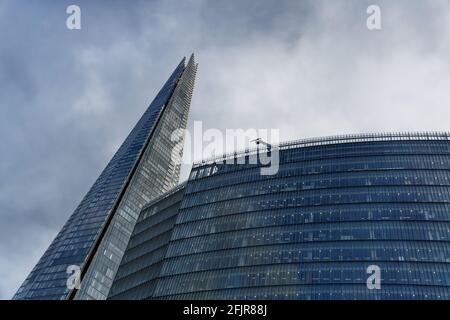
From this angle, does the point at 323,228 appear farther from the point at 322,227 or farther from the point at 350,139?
the point at 350,139

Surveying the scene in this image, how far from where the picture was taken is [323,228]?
107 metres

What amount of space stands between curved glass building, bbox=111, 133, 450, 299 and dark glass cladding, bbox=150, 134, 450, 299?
0.23 metres

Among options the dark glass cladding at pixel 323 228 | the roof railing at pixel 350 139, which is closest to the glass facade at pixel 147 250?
the dark glass cladding at pixel 323 228

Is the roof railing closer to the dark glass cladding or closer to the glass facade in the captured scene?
the dark glass cladding

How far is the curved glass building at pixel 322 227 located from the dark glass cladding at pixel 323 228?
0.76ft

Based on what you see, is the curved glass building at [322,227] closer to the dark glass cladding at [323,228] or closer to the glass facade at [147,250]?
the dark glass cladding at [323,228]

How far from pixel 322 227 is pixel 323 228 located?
14.2 inches

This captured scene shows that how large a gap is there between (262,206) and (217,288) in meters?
23.6

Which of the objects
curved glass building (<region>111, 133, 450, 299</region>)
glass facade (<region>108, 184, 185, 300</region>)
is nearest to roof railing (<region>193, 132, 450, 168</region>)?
curved glass building (<region>111, 133, 450, 299</region>)

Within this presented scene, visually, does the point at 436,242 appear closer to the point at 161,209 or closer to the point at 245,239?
the point at 245,239

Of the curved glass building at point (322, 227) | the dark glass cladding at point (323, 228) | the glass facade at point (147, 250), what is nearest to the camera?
the curved glass building at point (322, 227)

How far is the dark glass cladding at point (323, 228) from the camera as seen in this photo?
97.8 meters

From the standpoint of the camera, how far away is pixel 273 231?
364 ft
